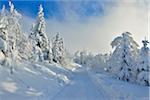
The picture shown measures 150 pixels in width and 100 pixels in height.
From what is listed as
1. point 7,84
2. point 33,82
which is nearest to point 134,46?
point 33,82

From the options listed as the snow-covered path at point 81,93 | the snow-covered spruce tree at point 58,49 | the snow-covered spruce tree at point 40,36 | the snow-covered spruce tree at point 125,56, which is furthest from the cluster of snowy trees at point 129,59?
the snow-covered spruce tree at point 58,49

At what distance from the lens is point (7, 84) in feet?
84.4

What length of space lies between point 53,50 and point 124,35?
39194 mm

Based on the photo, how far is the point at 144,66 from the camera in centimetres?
4409

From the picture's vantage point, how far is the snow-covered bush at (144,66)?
1720 inches

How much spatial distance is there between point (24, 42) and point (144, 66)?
2354 centimetres

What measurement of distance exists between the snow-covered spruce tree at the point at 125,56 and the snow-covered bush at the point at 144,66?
10.6 feet

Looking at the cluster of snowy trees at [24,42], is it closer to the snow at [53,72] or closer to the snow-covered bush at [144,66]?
the snow at [53,72]

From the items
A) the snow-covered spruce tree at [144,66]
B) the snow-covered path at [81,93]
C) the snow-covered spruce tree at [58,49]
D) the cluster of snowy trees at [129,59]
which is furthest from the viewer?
the snow-covered spruce tree at [58,49]

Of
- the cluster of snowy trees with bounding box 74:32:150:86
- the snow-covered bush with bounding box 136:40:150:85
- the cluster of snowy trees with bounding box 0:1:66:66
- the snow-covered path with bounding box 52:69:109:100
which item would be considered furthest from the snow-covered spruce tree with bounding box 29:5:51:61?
the snow-covered path with bounding box 52:69:109:100

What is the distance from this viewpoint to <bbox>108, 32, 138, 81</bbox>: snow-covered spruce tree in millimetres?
49375

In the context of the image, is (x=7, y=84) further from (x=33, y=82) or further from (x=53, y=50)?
(x=53, y=50)

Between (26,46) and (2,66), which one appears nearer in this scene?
(2,66)

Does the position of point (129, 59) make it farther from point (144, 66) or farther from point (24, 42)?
point (24, 42)
